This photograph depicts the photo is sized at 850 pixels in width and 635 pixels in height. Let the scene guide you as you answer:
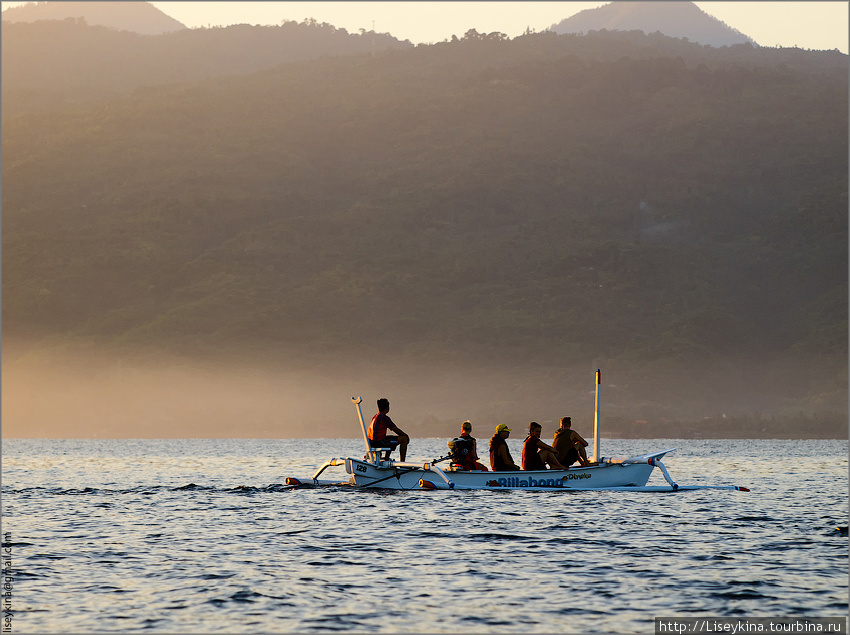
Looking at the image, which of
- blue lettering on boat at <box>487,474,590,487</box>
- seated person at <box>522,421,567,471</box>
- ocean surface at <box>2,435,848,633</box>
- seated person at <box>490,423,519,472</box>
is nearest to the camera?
ocean surface at <box>2,435,848,633</box>

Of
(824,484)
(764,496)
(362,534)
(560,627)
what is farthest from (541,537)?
(824,484)

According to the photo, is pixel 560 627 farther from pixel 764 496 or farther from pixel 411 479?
pixel 764 496

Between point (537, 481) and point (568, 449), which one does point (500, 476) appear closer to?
point (537, 481)

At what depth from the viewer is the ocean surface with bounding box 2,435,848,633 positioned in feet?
67.2

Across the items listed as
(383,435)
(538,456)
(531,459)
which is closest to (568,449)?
(538,456)

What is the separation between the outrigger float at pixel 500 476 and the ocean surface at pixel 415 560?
1.68 ft

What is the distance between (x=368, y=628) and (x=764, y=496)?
92.5ft

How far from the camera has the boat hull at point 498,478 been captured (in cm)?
3938

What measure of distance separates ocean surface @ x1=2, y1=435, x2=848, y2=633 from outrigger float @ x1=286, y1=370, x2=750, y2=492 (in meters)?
0.51

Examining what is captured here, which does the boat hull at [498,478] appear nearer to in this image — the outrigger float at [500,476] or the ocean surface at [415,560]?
the outrigger float at [500,476]

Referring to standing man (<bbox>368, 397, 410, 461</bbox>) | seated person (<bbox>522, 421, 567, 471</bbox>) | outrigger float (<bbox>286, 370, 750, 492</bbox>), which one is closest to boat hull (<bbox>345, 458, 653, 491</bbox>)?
outrigger float (<bbox>286, 370, 750, 492</bbox>)

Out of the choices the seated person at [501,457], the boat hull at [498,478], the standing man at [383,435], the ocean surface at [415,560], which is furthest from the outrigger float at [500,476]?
the ocean surface at [415,560]

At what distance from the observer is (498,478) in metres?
39.6

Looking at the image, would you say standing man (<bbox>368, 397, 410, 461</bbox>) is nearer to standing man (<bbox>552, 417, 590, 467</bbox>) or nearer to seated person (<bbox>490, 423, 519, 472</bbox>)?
seated person (<bbox>490, 423, 519, 472</bbox>)
